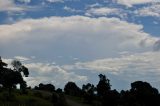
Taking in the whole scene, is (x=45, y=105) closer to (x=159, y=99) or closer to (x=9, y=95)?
(x=9, y=95)

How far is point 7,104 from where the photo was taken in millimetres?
183875

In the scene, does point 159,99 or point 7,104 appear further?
point 159,99

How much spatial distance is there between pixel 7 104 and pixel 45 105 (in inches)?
776

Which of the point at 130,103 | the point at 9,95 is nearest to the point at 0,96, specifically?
the point at 9,95

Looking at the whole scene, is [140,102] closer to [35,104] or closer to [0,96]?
[35,104]

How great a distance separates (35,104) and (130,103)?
38.4m

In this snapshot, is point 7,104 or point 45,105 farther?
point 45,105

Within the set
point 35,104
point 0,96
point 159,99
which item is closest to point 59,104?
point 35,104

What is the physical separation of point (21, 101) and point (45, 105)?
10293 millimetres

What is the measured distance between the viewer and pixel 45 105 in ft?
651

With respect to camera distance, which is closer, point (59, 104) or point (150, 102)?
point (59, 104)

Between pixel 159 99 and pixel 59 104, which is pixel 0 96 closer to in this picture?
pixel 59 104

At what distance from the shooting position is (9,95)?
653 ft

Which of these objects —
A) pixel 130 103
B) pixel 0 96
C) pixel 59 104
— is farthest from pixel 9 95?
pixel 130 103
